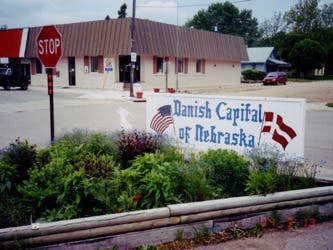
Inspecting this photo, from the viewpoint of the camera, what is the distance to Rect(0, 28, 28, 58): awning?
38000mm

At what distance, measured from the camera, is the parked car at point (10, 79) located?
30.0m

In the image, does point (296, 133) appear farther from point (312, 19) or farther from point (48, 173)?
point (312, 19)

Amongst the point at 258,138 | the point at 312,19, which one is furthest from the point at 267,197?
the point at 312,19

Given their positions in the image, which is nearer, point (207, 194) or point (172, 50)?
point (207, 194)

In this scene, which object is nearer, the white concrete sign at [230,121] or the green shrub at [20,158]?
the green shrub at [20,158]

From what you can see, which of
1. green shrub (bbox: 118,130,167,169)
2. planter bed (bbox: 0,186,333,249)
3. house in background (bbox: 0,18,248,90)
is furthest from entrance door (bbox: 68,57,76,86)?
planter bed (bbox: 0,186,333,249)

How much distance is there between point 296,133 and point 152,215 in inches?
117

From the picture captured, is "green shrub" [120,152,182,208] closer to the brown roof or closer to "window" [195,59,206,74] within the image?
the brown roof

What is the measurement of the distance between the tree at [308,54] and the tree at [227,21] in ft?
144

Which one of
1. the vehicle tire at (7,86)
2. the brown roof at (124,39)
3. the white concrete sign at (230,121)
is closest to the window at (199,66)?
the brown roof at (124,39)

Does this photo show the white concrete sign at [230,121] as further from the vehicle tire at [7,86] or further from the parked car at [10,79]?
the vehicle tire at [7,86]

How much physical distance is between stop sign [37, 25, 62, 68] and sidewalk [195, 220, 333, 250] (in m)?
4.19

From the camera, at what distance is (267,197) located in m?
4.31

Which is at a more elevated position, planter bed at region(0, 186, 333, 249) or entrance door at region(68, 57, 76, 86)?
entrance door at region(68, 57, 76, 86)
